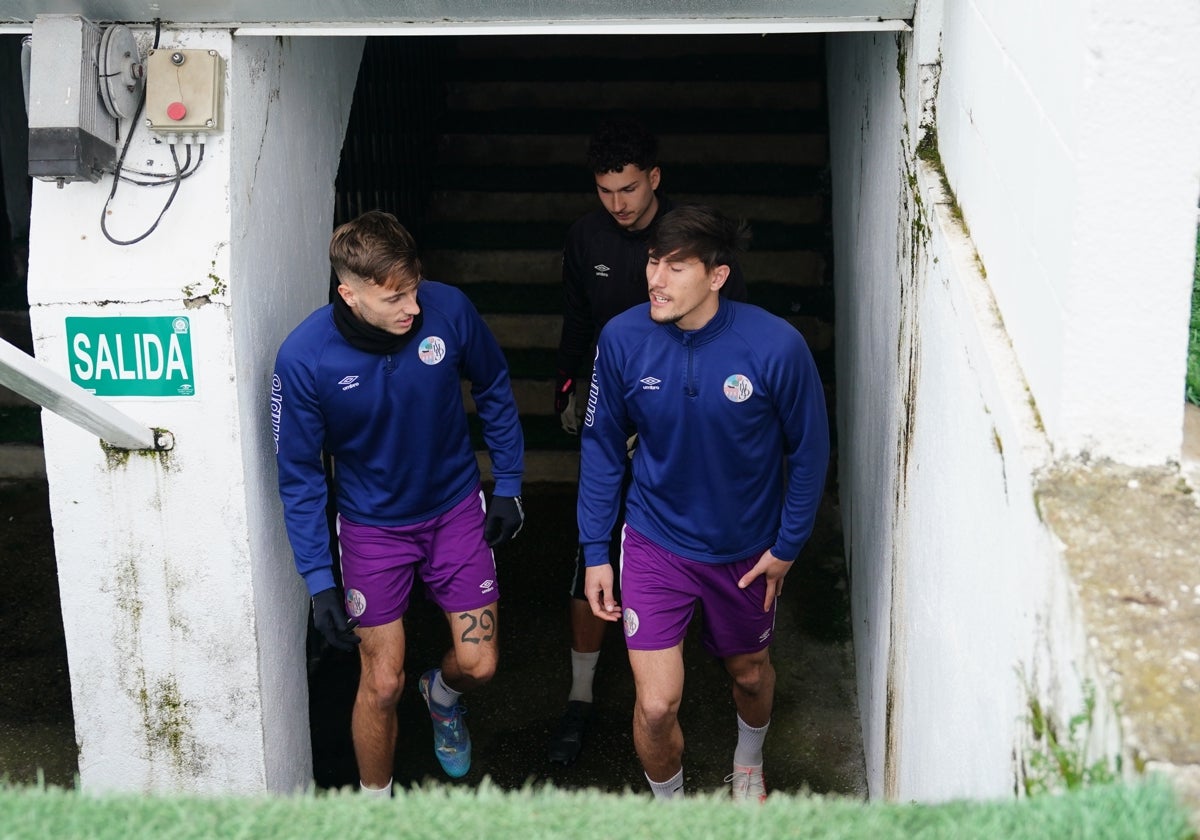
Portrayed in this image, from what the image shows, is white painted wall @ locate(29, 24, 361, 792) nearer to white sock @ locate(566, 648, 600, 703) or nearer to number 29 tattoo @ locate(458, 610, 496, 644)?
number 29 tattoo @ locate(458, 610, 496, 644)

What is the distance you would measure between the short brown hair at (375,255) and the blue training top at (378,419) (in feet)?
0.71

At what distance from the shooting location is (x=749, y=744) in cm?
449

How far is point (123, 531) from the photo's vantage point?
3994 mm

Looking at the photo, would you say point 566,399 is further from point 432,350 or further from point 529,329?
point 529,329

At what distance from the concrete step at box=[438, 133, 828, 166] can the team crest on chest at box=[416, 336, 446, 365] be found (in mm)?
3331

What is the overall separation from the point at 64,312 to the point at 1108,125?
285 centimetres

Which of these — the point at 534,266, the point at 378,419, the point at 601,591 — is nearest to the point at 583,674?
the point at 601,591

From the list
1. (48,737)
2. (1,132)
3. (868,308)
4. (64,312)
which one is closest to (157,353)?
(64,312)

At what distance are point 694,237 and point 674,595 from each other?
106 cm

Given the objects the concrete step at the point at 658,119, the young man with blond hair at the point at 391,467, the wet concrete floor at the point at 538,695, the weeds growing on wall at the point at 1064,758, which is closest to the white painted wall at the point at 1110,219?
the weeds growing on wall at the point at 1064,758

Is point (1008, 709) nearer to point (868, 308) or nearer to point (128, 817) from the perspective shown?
point (128, 817)

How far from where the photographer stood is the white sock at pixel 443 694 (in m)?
4.61

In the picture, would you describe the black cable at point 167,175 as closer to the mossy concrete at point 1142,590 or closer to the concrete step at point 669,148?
the mossy concrete at point 1142,590

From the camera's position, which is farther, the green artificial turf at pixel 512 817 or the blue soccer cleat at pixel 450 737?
the blue soccer cleat at pixel 450 737
